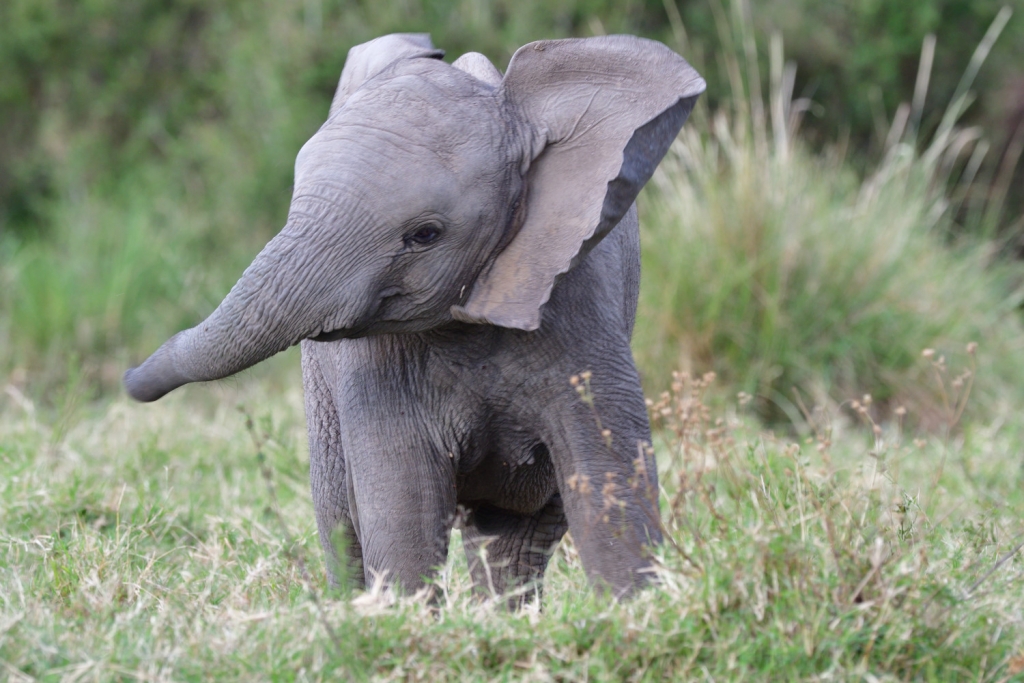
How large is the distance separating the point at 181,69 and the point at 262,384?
A: 5951 mm

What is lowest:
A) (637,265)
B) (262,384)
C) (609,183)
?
(262,384)

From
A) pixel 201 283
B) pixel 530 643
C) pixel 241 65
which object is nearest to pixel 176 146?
pixel 241 65

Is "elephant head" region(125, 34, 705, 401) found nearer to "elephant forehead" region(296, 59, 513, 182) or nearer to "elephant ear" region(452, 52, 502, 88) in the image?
"elephant forehead" region(296, 59, 513, 182)

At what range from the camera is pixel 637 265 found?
3883 millimetres

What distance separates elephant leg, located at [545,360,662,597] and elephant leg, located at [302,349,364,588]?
80 cm

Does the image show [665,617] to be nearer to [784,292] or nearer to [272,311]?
[272,311]

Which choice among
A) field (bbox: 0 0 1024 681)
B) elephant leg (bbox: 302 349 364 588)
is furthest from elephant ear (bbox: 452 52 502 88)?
elephant leg (bbox: 302 349 364 588)

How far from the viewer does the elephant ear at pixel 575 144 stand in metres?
3.07

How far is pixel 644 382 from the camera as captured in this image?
7379 millimetres

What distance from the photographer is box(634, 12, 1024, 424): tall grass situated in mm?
7340

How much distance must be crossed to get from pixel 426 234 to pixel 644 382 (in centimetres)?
443

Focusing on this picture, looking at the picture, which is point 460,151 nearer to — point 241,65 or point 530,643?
point 530,643

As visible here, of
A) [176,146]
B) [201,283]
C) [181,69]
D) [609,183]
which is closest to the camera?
[609,183]

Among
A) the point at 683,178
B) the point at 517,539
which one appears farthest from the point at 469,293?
the point at 683,178
